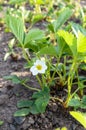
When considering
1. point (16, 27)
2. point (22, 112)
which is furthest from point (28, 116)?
point (16, 27)

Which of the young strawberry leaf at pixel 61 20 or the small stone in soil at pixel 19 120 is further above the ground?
the young strawberry leaf at pixel 61 20

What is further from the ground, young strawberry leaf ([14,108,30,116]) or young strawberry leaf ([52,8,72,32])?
young strawberry leaf ([52,8,72,32])

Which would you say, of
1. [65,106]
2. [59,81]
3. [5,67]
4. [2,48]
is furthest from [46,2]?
[65,106]

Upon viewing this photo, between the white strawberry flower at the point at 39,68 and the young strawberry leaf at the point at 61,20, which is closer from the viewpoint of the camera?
the white strawberry flower at the point at 39,68

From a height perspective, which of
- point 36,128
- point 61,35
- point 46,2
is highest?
point 61,35

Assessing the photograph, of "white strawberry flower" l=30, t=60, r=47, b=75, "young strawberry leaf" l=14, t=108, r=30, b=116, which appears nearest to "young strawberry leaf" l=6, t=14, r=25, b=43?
"white strawberry flower" l=30, t=60, r=47, b=75

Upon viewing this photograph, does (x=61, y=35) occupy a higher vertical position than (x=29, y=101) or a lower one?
higher

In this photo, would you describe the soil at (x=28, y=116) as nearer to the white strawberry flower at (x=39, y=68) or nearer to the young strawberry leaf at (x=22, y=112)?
the young strawberry leaf at (x=22, y=112)

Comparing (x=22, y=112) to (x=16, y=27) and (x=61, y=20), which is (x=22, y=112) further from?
(x=61, y=20)

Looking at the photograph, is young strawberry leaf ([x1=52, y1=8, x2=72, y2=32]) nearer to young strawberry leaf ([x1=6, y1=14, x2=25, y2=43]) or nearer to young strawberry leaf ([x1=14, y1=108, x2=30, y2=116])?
young strawberry leaf ([x1=6, y1=14, x2=25, y2=43])

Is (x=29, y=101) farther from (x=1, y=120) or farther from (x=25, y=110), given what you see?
(x=1, y=120)

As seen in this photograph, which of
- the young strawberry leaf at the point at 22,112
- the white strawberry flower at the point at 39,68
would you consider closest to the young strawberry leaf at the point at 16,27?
the white strawberry flower at the point at 39,68
